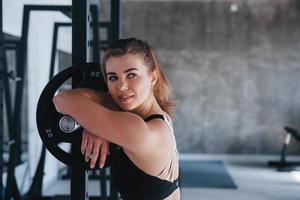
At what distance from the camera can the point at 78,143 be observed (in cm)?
100

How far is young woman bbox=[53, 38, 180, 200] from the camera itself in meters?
0.76

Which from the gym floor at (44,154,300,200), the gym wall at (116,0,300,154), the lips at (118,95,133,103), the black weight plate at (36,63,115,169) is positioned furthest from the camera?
the gym wall at (116,0,300,154)

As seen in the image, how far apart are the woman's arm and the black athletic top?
107mm

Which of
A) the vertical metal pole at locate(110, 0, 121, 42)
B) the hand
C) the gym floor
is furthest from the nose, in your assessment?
the gym floor

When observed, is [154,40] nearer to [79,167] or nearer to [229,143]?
[229,143]

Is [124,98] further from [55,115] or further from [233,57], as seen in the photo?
[233,57]

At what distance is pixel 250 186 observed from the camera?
3.95 m

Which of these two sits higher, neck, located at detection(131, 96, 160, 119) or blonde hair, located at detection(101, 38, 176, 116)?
blonde hair, located at detection(101, 38, 176, 116)

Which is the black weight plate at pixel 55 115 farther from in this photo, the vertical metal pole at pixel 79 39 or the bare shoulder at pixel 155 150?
the bare shoulder at pixel 155 150

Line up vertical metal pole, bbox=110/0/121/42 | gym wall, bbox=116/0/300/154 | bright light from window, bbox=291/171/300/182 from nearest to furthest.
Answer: vertical metal pole, bbox=110/0/121/42
bright light from window, bbox=291/171/300/182
gym wall, bbox=116/0/300/154

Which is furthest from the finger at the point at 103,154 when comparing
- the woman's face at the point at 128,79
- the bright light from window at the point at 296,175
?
the bright light from window at the point at 296,175

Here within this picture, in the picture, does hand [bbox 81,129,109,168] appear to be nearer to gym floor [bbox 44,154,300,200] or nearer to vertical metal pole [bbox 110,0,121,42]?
vertical metal pole [bbox 110,0,121,42]

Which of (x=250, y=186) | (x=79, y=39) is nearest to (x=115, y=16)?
(x=79, y=39)

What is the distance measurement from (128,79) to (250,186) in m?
3.45
